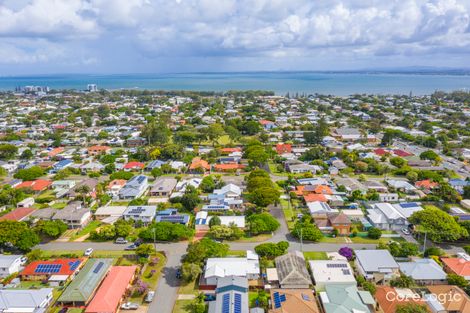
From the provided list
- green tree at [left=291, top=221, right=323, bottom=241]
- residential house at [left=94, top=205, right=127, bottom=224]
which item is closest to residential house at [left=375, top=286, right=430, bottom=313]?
green tree at [left=291, top=221, right=323, bottom=241]

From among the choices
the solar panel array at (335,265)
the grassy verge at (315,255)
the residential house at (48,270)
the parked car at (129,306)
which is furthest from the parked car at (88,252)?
the solar panel array at (335,265)

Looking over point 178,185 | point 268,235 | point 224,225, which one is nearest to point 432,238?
point 268,235

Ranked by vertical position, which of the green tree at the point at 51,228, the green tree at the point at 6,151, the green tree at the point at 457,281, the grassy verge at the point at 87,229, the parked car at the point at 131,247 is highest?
the green tree at the point at 6,151

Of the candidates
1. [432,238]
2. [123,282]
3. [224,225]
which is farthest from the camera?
[224,225]

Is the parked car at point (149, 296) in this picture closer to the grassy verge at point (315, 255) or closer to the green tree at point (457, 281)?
the grassy verge at point (315, 255)

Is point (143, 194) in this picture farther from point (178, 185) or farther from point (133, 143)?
point (133, 143)

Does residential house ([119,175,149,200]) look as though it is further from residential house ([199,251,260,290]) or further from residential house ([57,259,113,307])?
residential house ([199,251,260,290])

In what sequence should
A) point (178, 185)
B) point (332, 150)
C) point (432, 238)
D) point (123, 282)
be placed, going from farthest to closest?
point (332, 150) < point (178, 185) < point (432, 238) < point (123, 282)
